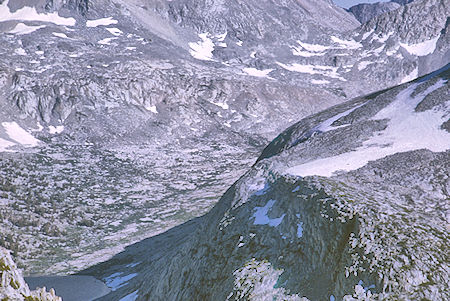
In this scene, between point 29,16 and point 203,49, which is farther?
point 203,49

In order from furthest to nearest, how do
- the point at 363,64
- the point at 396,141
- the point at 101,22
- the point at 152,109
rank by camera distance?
the point at 363,64
the point at 101,22
the point at 152,109
the point at 396,141

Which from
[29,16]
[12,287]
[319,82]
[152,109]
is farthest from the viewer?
[319,82]

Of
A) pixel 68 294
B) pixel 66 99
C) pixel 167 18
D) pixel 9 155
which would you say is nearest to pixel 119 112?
pixel 66 99

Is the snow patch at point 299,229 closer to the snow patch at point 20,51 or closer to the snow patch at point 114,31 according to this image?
the snow patch at point 20,51

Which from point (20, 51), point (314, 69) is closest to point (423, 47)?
point (314, 69)

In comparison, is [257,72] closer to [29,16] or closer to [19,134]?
[29,16]

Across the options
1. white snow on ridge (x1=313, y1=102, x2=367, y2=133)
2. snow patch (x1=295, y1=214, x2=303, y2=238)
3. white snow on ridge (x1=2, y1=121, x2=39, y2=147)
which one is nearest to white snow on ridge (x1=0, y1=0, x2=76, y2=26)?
A: white snow on ridge (x1=2, y1=121, x2=39, y2=147)

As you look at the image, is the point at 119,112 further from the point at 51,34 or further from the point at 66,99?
the point at 51,34

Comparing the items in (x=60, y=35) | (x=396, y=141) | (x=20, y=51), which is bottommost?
(x=20, y=51)
